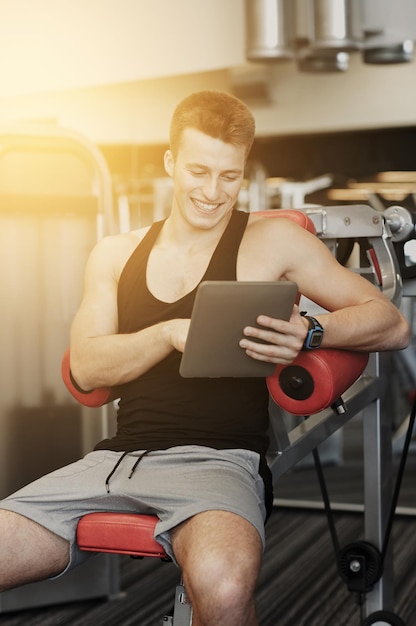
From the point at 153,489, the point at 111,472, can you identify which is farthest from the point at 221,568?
the point at 111,472

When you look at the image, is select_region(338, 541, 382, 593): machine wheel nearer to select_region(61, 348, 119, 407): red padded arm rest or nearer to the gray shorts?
the gray shorts

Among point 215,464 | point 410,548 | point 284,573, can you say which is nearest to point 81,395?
point 215,464

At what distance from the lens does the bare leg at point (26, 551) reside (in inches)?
65.4

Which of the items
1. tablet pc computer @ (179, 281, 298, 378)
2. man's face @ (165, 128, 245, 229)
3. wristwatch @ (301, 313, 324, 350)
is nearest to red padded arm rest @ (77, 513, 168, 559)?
tablet pc computer @ (179, 281, 298, 378)

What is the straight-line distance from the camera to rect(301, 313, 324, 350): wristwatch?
1.70m

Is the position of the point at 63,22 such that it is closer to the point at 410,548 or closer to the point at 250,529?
the point at 410,548

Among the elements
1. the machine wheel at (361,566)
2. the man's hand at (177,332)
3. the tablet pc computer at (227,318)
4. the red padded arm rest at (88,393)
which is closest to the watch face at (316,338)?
the tablet pc computer at (227,318)

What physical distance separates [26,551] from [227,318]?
0.58 m

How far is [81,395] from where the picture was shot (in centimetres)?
192

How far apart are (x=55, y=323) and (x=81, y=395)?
917 mm

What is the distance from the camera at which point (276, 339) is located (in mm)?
1608

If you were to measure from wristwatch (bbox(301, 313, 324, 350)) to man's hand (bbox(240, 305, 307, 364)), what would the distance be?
21 mm

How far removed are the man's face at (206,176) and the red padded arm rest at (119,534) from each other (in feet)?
2.02

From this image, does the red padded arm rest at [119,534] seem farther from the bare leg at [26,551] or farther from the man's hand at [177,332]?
the man's hand at [177,332]
